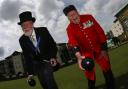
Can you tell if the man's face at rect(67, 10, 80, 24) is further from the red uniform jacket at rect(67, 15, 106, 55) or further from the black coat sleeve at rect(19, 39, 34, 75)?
the black coat sleeve at rect(19, 39, 34, 75)

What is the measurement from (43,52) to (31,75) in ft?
2.01

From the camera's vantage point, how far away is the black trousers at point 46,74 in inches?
264

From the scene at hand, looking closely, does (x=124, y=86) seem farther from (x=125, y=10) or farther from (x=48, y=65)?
(x=125, y=10)

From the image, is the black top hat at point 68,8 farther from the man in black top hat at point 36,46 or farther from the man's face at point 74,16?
the man in black top hat at point 36,46

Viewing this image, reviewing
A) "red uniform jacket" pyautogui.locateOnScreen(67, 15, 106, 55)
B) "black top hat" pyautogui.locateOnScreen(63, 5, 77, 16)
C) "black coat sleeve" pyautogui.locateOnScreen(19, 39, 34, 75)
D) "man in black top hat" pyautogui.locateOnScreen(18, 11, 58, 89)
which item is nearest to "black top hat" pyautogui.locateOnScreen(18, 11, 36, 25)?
"man in black top hat" pyautogui.locateOnScreen(18, 11, 58, 89)

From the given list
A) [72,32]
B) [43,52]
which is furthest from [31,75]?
[72,32]

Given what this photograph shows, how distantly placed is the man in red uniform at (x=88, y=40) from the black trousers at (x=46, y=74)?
1.08 metres

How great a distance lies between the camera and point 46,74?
6715 millimetres

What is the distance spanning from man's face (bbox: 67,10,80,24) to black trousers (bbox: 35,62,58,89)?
4.98 ft

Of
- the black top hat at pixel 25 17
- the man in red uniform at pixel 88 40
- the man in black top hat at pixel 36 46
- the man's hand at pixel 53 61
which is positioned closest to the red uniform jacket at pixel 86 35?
the man in red uniform at pixel 88 40

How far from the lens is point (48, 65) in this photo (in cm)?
687

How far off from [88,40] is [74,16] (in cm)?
70

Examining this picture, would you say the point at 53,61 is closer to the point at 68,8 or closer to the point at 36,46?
the point at 36,46

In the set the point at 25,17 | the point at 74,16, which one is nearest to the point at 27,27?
the point at 25,17
